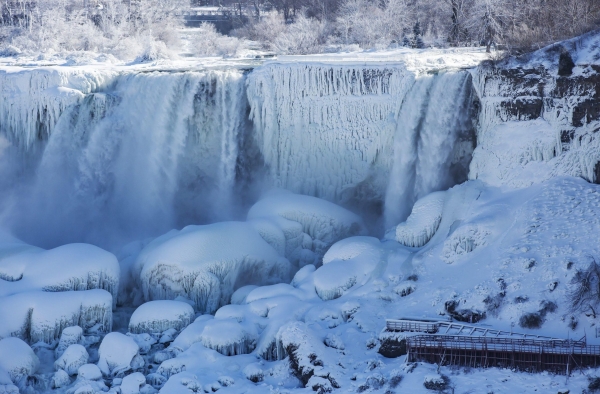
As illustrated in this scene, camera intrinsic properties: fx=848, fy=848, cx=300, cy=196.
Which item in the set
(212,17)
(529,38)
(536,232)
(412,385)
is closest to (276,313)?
(412,385)

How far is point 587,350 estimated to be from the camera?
17.0 meters

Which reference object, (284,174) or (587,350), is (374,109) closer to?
(284,174)

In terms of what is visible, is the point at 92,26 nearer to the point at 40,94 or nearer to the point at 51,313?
the point at 40,94

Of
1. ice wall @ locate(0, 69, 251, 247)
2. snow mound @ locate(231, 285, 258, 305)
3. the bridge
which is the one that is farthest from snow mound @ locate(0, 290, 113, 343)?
the bridge

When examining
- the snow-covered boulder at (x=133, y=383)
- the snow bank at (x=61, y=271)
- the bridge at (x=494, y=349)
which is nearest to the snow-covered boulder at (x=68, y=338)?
the snow bank at (x=61, y=271)

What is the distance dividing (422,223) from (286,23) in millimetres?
28853

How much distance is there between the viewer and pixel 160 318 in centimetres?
2091

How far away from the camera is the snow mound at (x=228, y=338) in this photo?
19531 millimetres

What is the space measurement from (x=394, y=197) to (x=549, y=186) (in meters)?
5.34

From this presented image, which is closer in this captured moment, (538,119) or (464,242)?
(464,242)

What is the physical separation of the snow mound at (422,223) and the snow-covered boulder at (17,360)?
9.84m

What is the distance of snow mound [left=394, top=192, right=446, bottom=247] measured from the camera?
22547 mm

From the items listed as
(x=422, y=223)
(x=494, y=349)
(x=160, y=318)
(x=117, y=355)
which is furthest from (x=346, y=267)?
(x=117, y=355)

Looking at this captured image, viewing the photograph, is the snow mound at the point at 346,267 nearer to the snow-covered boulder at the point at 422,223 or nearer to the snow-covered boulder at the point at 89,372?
the snow-covered boulder at the point at 422,223
